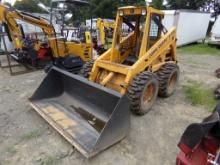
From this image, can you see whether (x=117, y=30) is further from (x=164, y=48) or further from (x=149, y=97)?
(x=149, y=97)

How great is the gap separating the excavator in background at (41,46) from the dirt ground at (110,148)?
205cm

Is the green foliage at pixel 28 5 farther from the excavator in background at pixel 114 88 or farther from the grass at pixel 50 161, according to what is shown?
the grass at pixel 50 161

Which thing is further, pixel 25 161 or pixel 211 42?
pixel 211 42

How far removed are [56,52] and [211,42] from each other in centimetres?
953

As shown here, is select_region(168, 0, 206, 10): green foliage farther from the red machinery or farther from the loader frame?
the red machinery

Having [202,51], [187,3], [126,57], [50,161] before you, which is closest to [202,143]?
[50,161]

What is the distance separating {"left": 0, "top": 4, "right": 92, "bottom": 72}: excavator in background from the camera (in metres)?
6.10

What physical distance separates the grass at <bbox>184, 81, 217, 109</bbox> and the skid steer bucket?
210 centimetres

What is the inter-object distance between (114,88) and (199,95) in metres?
2.13

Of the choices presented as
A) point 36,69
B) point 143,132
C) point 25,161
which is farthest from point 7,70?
point 143,132

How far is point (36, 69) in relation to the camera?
667 cm

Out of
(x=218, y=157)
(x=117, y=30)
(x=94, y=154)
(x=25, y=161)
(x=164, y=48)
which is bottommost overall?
(x=25, y=161)

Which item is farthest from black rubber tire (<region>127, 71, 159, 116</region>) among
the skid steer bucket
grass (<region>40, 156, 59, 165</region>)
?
grass (<region>40, 156, 59, 165</region>)

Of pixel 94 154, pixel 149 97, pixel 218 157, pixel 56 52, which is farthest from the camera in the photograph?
pixel 56 52
